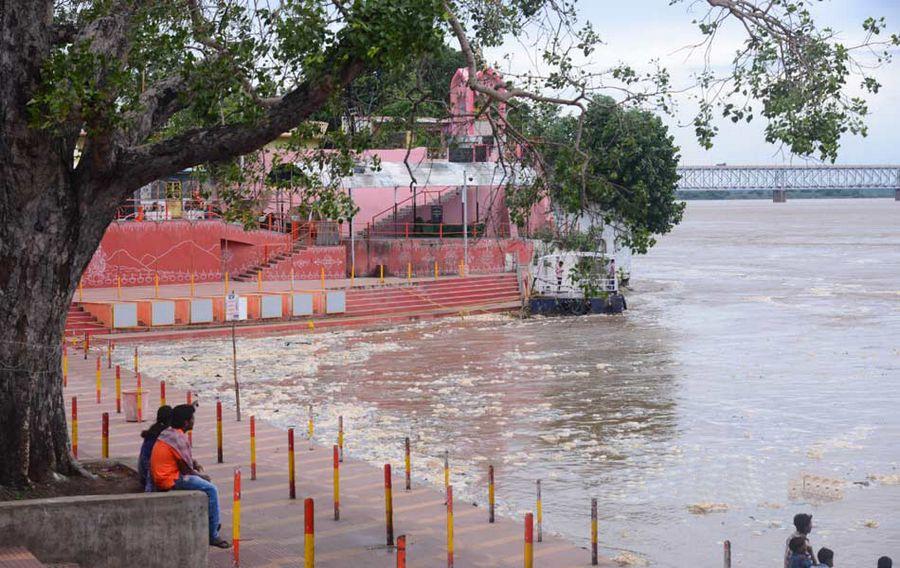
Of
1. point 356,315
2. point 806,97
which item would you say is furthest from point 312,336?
point 806,97

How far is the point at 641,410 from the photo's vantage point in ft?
71.5

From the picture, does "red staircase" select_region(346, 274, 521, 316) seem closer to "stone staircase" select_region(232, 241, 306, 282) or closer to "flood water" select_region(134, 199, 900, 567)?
"flood water" select_region(134, 199, 900, 567)

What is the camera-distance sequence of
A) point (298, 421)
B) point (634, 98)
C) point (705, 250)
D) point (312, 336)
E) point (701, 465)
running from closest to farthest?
point (634, 98)
point (701, 465)
point (298, 421)
point (312, 336)
point (705, 250)

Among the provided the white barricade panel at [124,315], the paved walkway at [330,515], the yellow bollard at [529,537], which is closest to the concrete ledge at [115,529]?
the paved walkway at [330,515]

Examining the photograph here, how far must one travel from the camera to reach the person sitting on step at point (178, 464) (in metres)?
10.2

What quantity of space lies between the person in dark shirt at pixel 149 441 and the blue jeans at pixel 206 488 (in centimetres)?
30

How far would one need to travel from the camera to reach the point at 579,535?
13172mm

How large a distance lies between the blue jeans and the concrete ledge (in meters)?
0.31

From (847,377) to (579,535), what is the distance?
48.3 feet

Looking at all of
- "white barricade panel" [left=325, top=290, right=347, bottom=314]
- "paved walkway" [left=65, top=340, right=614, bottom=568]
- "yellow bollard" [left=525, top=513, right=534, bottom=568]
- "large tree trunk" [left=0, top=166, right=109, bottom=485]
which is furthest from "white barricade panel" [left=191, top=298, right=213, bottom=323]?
"yellow bollard" [left=525, top=513, right=534, bottom=568]

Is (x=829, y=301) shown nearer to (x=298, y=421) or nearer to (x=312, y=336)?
(x=312, y=336)

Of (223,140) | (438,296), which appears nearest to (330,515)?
(223,140)

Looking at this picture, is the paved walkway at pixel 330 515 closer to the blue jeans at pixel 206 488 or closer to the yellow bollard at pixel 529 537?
the blue jeans at pixel 206 488

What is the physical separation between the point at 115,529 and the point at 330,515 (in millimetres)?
3466
